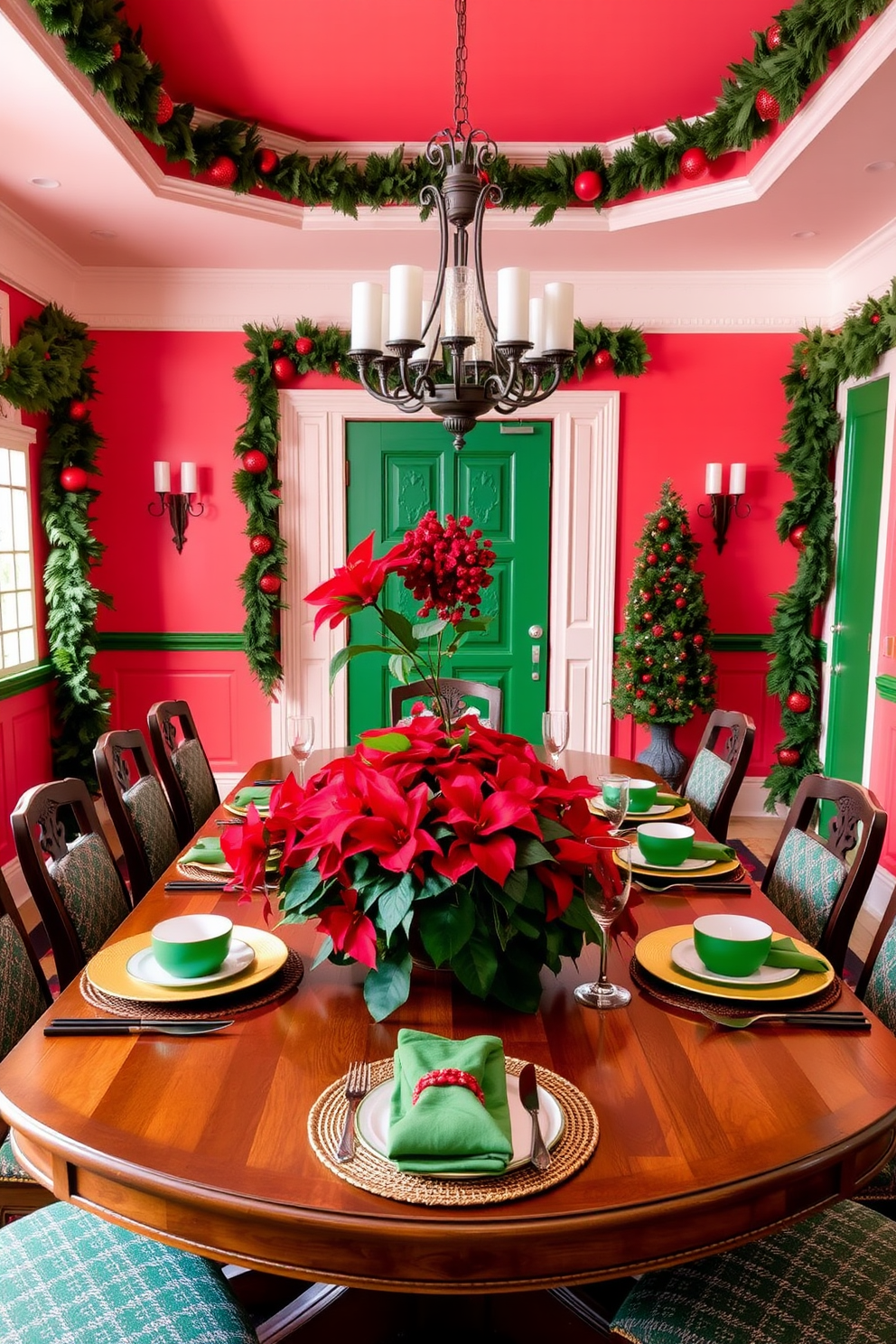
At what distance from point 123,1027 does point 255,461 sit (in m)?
3.83

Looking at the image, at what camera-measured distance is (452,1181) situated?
106 centimetres

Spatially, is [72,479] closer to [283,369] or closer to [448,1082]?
[283,369]

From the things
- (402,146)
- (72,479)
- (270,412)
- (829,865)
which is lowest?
(829,865)

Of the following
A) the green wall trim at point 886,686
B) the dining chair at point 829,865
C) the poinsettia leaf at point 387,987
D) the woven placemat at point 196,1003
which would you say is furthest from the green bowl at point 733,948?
the green wall trim at point 886,686

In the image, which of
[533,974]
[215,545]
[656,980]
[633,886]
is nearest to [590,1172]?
[533,974]

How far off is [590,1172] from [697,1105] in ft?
0.65

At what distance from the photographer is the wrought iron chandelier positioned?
7.66 feet

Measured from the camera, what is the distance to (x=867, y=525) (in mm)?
4551

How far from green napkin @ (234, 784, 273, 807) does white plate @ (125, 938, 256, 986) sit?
32.5 inches

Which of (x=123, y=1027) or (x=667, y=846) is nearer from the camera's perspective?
(x=123, y=1027)

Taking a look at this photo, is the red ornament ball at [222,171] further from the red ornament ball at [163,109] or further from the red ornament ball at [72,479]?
the red ornament ball at [72,479]

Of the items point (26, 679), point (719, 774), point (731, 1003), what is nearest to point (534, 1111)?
point (731, 1003)

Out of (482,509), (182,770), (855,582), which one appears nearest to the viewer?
(182,770)

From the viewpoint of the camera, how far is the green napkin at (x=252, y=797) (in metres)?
2.48
